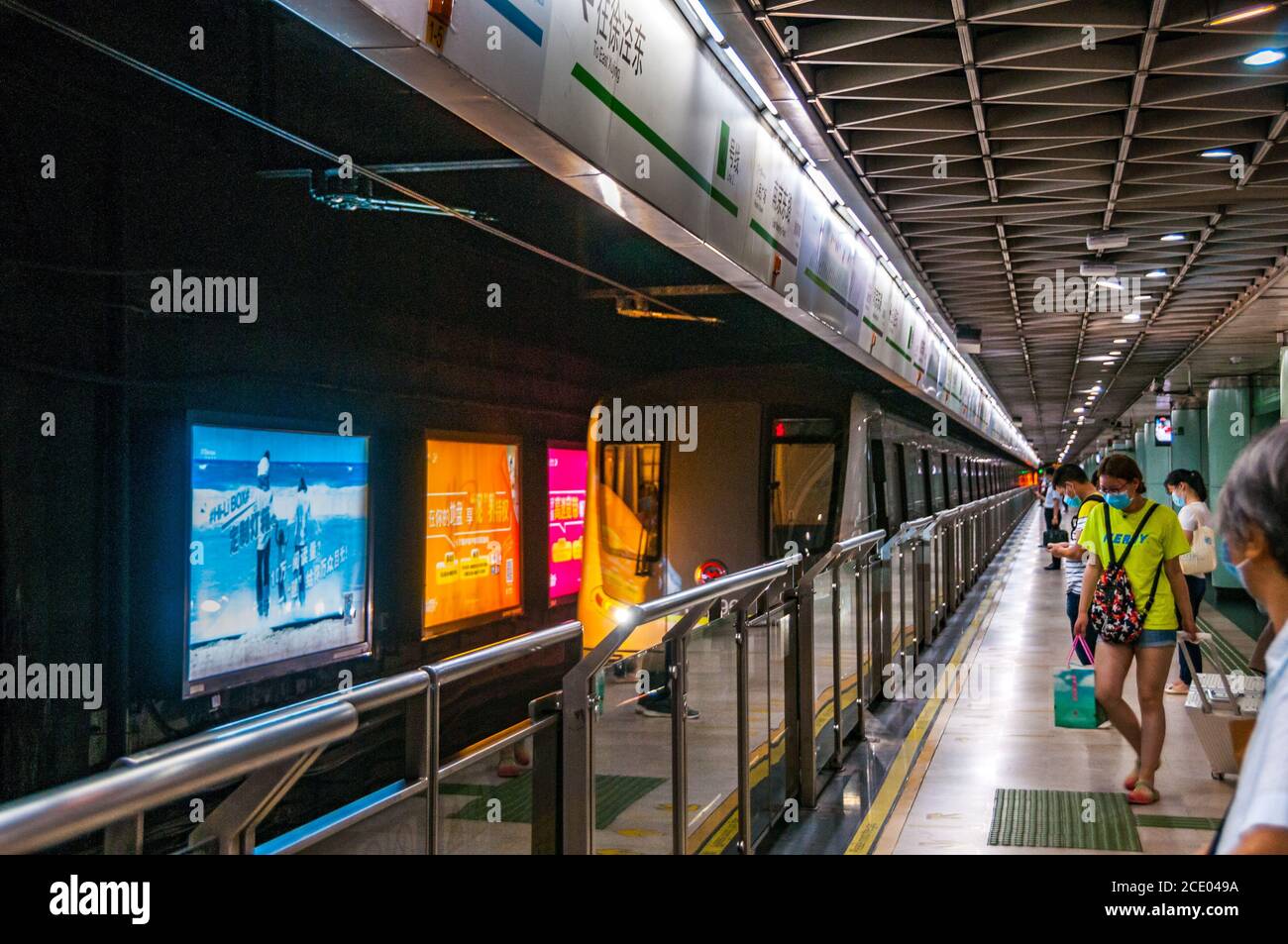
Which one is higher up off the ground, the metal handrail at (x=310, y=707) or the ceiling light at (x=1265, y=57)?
the ceiling light at (x=1265, y=57)

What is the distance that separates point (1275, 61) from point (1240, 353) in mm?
11434

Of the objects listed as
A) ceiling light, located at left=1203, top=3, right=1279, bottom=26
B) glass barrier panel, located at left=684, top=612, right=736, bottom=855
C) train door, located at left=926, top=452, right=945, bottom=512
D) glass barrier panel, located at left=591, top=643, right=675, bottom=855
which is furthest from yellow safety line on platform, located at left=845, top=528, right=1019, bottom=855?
train door, located at left=926, top=452, right=945, bottom=512

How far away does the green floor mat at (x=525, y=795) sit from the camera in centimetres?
251

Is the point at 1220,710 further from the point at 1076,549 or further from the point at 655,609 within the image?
the point at 655,609

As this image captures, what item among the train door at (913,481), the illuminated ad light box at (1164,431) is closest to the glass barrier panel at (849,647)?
the train door at (913,481)

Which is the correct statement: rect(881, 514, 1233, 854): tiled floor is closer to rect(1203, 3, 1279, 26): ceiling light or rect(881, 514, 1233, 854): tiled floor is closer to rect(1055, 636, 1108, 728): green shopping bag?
rect(1055, 636, 1108, 728): green shopping bag

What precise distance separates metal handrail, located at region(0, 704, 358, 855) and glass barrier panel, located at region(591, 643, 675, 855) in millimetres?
1157

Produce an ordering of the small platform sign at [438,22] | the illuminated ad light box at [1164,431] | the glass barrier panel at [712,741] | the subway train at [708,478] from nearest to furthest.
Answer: the small platform sign at [438,22]
the glass barrier panel at [712,741]
the subway train at [708,478]
the illuminated ad light box at [1164,431]

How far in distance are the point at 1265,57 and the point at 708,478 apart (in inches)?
194

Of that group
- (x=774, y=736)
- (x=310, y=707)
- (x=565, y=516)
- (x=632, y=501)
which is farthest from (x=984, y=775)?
(x=565, y=516)

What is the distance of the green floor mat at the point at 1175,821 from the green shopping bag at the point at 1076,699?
1.61m

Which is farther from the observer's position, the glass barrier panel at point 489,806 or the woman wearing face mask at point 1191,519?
the woman wearing face mask at point 1191,519

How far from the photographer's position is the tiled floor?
5.11 metres

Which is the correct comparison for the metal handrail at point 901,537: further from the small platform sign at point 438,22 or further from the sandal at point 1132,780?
the small platform sign at point 438,22
